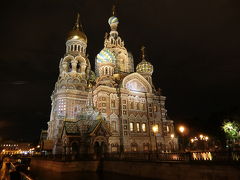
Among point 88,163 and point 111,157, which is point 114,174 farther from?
point 88,163

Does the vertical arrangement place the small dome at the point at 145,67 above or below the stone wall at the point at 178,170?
above

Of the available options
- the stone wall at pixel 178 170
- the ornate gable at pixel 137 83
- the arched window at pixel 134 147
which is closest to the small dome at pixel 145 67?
the ornate gable at pixel 137 83

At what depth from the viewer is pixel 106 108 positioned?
123 ft

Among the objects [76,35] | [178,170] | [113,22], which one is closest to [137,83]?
[76,35]

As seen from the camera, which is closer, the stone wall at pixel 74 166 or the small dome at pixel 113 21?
the stone wall at pixel 74 166

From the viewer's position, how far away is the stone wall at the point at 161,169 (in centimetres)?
1254

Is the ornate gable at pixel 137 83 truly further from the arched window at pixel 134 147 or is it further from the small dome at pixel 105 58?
the arched window at pixel 134 147

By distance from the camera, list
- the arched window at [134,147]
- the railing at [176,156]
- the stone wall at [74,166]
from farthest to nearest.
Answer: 1. the arched window at [134,147]
2. the stone wall at [74,166]
3. the railing at [176,156]

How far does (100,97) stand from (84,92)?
8.84 meters

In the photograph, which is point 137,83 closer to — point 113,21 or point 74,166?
point 113,21

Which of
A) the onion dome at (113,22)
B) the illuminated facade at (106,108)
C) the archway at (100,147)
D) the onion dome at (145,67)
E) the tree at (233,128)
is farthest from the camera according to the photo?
the onion dome at (113,22)

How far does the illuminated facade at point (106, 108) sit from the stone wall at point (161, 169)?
Answer: 4.03 meters

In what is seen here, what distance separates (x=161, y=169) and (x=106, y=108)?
21.6 m

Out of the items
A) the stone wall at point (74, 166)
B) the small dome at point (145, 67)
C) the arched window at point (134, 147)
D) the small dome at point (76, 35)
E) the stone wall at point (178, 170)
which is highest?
the small dome at point (76, 35)
